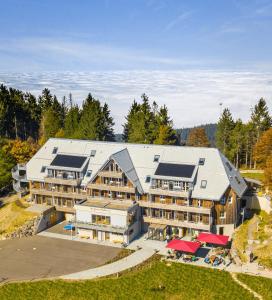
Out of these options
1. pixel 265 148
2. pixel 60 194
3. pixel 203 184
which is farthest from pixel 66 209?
pixel 265 148

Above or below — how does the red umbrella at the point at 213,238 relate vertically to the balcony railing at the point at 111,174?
below

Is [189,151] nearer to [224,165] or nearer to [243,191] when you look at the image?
[224,165]

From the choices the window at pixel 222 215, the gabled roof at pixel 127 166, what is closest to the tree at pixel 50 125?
the gabled roof at pixel 127 166

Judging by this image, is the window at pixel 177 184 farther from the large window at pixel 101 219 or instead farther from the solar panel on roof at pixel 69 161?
the solar panel on roof at pixel 69 161

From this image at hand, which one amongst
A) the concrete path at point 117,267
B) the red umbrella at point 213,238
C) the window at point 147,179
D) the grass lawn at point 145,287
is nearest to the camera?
the grass lawn at point 145,287

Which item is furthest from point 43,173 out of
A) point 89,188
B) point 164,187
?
point 164,187

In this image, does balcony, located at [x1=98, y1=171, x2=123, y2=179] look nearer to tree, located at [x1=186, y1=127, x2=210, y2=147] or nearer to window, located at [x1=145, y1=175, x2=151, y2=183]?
window, located at [x1=145, y1=175, x2=151, y2=183]
